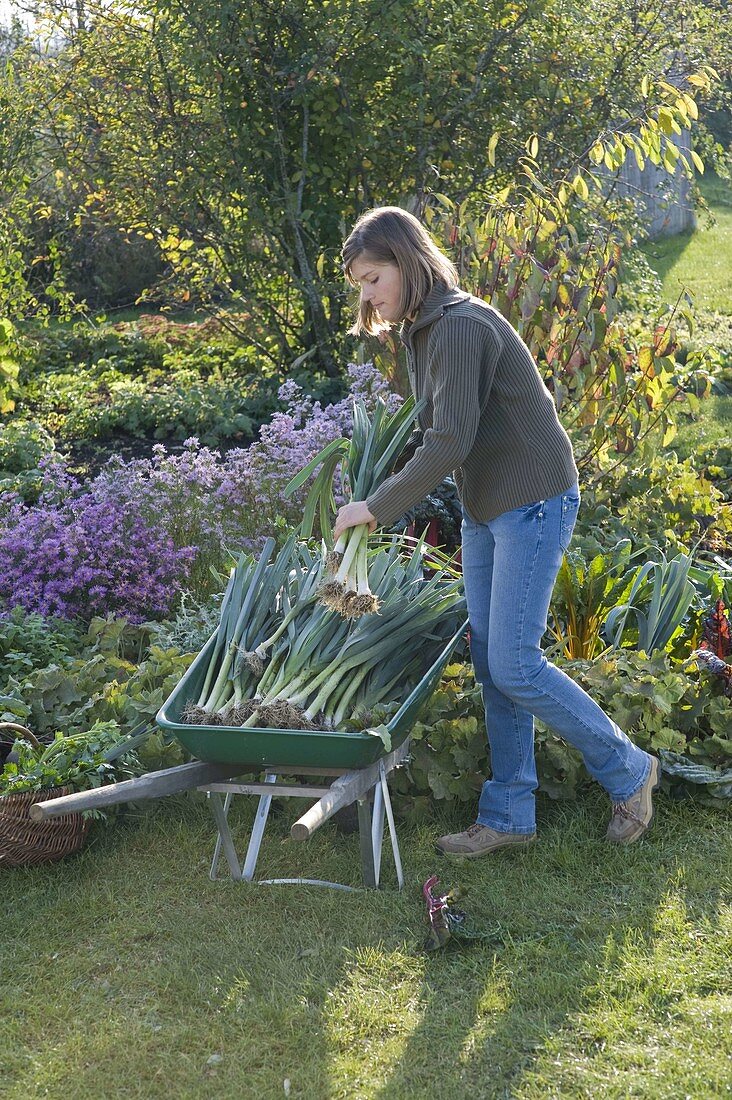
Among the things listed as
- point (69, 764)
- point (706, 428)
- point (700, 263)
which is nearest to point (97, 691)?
point (69, 764)

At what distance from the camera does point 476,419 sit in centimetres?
290

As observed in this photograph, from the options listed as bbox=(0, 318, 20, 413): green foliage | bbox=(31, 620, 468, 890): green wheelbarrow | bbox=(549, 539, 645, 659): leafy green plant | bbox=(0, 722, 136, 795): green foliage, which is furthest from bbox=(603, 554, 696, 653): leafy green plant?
bbox=(0, 318, 20, 413): green foliage

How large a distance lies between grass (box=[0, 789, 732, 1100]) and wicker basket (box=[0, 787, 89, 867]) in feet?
0.28

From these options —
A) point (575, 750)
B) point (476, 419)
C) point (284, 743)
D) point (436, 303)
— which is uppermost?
point (436, 303)

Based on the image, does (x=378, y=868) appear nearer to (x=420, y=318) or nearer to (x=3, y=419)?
(x=420, y=318)

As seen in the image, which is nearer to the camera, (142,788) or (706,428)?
(142,788)

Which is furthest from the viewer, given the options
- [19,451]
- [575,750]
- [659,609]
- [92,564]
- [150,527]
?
[19,451]

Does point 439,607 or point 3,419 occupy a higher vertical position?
point 439,607

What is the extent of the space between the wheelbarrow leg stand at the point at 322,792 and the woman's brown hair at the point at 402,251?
1.25 m

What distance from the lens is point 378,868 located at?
330 centimetres

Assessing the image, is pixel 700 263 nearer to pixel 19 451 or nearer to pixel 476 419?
pixel 19 451

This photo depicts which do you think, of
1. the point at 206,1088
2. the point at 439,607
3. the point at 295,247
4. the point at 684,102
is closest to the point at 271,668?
the point at 439,607

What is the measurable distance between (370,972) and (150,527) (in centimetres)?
246

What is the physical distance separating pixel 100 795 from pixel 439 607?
3.68 feet
